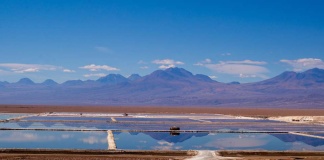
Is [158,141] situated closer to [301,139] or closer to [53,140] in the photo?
[53,140]

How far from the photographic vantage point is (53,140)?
91.9ft

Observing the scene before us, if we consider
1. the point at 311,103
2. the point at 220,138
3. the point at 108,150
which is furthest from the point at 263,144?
the point at 311,103

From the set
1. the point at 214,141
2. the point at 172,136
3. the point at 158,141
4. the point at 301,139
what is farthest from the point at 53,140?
the point at 301,139

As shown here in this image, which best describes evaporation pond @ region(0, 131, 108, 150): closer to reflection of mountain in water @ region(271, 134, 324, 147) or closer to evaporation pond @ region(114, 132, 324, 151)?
evaporation pond @ region(114, 132, 324, 151)

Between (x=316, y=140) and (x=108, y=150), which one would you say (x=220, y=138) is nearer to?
(x=316, y=140)

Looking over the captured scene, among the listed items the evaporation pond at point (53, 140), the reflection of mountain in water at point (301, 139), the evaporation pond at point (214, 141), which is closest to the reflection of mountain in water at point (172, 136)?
the evaporation pond at point (214, 141)

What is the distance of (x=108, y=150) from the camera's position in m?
22.3

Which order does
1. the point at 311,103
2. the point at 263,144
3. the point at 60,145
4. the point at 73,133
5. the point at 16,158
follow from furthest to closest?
the point at 311,103
the point at 73,133
the point at 263,144
the point at 60,145
the point at 16,158

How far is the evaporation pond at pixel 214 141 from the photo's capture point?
999 inches

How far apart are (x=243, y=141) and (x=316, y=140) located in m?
4.93

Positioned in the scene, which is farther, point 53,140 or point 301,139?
point 301,139

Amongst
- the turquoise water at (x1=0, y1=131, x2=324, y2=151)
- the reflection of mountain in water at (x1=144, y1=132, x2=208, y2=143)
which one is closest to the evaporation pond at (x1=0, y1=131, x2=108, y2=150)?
the turquoise water at (x1=0, y1=131, x2=324, y2=151)

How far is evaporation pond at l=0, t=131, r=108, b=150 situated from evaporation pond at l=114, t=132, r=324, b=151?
1325 millimetres

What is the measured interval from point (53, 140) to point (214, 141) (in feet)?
32.5
